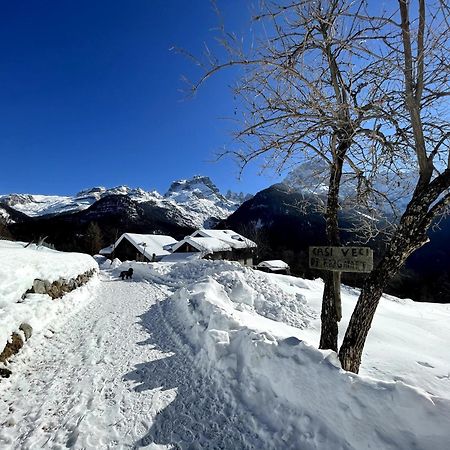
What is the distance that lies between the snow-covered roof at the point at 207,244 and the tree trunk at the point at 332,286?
31.2m

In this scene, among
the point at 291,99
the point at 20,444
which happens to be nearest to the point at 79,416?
the point at 20,444

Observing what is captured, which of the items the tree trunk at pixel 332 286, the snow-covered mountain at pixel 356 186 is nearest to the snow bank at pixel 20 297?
the tree trunk at pixel 332 286

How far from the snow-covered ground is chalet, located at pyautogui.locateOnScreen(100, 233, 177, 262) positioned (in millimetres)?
32784

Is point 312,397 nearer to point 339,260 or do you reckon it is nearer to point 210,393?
point 210,393

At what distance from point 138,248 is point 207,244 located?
34.7ft

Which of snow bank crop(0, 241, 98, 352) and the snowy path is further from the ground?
snow bank crop(0, 241, 98, 352)

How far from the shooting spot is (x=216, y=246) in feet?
124

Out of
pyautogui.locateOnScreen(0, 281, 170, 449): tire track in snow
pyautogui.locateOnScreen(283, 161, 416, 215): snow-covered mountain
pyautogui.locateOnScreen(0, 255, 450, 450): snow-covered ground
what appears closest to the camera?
pyautogui.locateOnScreen(0, 255, 450, 450): snow-covered ground

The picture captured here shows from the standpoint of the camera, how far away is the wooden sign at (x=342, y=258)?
4.29 metres

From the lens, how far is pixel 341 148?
16.2 ft

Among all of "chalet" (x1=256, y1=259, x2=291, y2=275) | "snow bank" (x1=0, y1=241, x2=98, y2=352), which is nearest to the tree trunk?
"snow bank" (x1=0, y1=241, x2=98, y2=352)

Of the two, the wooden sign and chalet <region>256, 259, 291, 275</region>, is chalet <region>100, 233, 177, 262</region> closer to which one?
chalet <region>256, 259, 291, 275</region>

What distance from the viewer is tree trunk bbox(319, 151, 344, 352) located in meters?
4.90

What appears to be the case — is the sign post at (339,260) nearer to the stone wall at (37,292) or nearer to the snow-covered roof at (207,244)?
the stone wall at (37,292)
